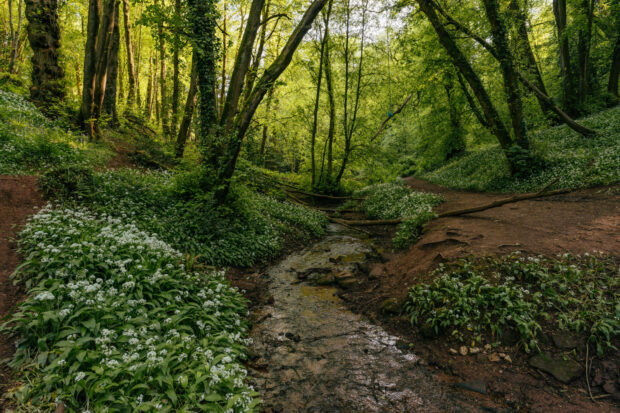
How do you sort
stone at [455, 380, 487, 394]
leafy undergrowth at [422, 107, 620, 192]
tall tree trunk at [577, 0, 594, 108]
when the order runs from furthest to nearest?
tall tree trunk at [577, 0, 594, 108] → leafy undergrowth at [422, 107, 620, 192] → stone at [455, 380, 487, 394]

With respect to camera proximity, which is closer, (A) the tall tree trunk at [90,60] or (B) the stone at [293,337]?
(B) the stone at [293,337]

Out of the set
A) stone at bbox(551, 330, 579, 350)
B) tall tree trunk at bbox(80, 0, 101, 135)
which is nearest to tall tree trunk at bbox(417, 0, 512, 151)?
stone at bbox(551, 330, 579, 350)

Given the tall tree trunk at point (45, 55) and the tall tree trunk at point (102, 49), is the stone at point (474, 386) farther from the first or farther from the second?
the tall tree trunk at point (45, 55)

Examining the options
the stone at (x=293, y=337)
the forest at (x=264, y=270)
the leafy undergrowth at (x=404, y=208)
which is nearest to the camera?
the forest at (x=264, y=270)

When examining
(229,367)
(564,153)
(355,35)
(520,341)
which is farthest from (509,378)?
(355,35)

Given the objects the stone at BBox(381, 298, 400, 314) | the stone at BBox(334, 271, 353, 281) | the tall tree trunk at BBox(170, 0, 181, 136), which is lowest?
the stone at BBox(381, 298, 400, 314)

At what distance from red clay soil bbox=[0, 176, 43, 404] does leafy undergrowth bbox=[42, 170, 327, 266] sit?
0.46m

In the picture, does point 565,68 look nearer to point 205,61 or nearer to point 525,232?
point 525,232

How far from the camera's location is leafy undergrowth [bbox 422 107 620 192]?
33.6ft

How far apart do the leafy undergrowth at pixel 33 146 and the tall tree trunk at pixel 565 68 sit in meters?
27.2

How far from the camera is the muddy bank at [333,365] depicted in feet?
12.2

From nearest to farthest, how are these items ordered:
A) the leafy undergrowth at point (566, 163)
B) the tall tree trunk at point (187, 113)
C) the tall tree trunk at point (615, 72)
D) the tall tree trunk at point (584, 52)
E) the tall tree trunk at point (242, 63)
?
1. the tall tree trunk at point (242, 63)
2. the leafy undergrowth at point (566, 163)
3. the tall tree trunk at point (187, 113)
4. the tall tree trunk at point (584, 52)
5. the tall tree trunk at point (615, 72)

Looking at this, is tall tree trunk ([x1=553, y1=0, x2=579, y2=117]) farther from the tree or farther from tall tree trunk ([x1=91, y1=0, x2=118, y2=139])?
tall tree trunk ([x1=91, y1=0, x2=118, y2=139])

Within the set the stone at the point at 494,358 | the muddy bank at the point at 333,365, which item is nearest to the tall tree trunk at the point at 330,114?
the muddy bank at the point at 333,365
